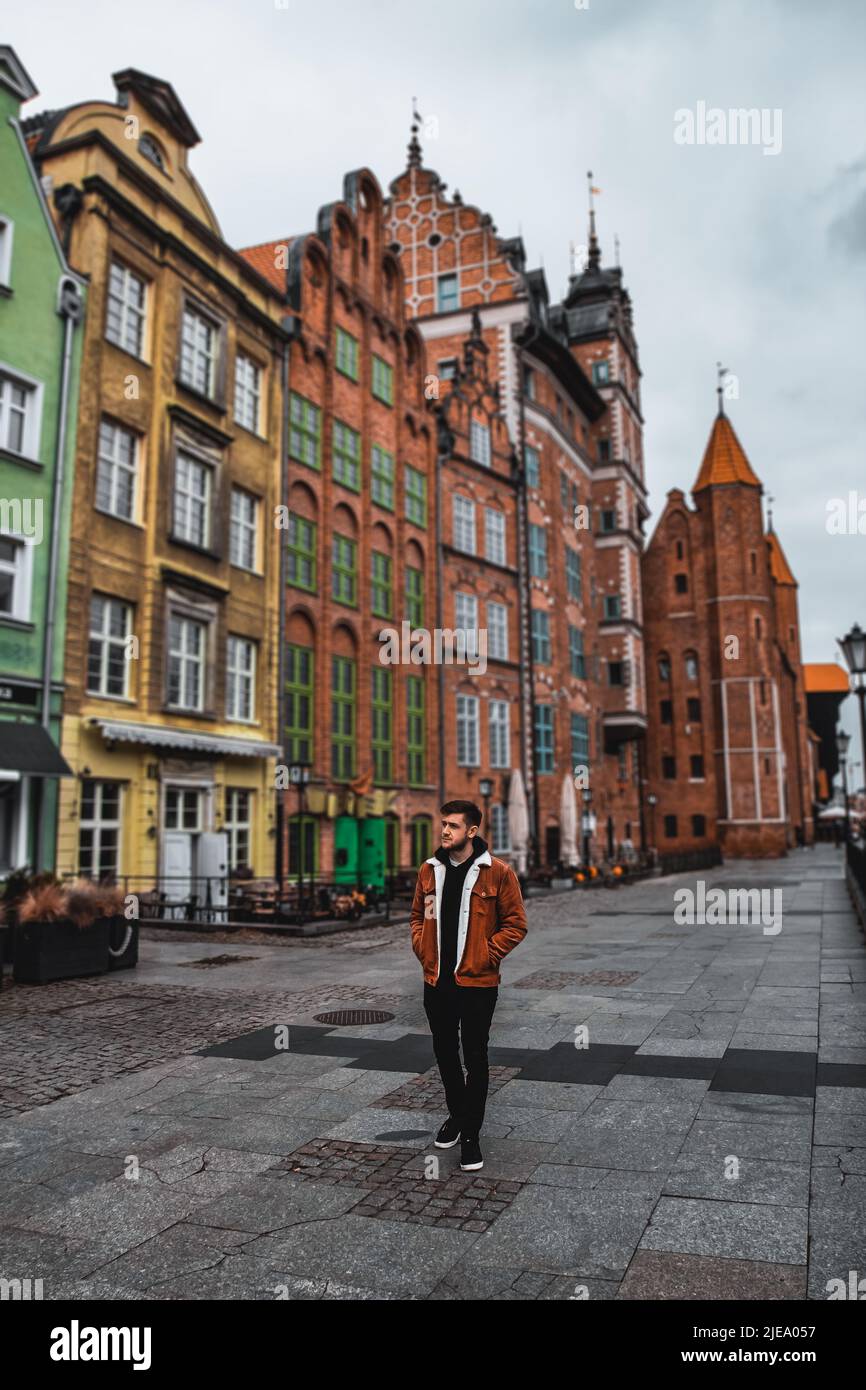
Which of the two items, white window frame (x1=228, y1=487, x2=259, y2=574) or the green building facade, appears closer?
the green building facade

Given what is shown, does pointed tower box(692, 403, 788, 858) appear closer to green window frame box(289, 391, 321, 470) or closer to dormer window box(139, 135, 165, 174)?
green window frame box(289, 391, 321, 470)

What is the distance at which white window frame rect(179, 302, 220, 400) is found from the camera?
944 inches

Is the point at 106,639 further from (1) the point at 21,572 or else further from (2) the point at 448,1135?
(2) the point at 448,1135

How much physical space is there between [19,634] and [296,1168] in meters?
14.8

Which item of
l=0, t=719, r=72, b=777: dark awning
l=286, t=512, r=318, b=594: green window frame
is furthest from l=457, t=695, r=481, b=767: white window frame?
l=0, t=719, r=72, b=777: dark awning

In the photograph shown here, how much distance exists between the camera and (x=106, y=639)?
20.6 m

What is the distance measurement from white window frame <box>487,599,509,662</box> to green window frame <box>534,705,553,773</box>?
3.25 m

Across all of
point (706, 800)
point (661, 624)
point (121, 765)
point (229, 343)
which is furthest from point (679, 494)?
point (121, 765)

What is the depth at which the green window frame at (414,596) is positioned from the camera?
111 feet

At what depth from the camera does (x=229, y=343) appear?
84.0 ft

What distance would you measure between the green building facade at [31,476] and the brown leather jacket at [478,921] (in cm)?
Result: 1332

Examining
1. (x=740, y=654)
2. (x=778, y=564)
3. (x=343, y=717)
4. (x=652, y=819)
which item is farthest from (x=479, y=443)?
(x=778, y=564)

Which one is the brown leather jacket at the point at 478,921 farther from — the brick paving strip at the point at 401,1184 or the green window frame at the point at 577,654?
the green window frame at the point at 577,654
